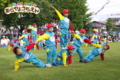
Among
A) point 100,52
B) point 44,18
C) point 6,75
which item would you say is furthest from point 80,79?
point 44,18

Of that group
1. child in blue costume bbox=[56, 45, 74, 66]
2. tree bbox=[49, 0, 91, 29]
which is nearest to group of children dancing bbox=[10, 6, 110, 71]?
child in blue costume bbox=[56, 45, 74, 66]

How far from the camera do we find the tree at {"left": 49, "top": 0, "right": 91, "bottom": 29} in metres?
39.6

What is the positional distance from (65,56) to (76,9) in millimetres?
33805

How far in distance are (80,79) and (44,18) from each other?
85.5ft

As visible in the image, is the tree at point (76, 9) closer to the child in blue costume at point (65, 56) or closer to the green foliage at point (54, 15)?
the green foliage at point (54, 15)

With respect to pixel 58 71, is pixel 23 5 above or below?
above

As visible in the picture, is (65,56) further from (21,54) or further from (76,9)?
(76,9)

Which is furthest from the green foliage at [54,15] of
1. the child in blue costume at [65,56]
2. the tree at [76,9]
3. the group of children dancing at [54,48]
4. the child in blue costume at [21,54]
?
the child in blue costume at [21,54]

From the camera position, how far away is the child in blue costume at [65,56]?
7.56 meters

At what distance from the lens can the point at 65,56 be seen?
757 cm

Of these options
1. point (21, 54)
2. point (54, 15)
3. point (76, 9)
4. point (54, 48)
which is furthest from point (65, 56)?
point (76, 9)

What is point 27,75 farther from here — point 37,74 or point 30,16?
point 30,16

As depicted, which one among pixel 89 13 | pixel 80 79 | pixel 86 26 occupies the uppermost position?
pixel 89 13

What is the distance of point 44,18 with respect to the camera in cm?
3095
